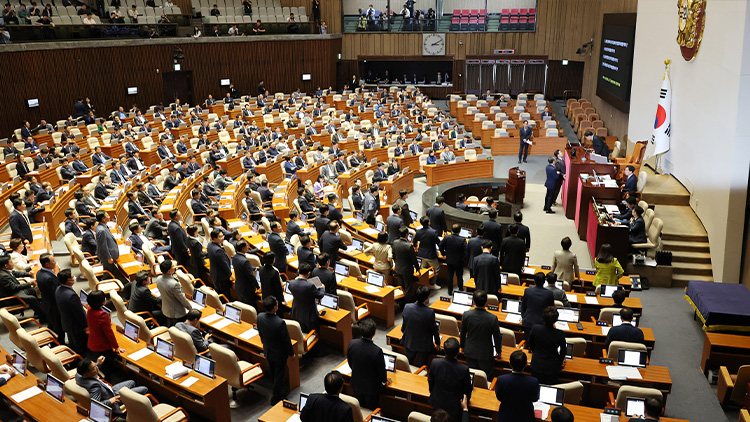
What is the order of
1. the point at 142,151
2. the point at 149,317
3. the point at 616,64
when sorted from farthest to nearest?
the point at 616,64 → the point at 142,151 → the point at 149,317

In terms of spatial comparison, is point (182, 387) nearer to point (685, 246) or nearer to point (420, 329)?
point (420, 329)

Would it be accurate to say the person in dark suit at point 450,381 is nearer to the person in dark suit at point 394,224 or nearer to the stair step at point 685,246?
the person in dark suit at point 394,224

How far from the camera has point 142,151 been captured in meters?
18.8

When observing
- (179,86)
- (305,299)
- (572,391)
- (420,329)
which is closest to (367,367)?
(420,329)

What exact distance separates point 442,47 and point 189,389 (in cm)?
2982

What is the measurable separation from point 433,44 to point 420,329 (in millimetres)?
28730

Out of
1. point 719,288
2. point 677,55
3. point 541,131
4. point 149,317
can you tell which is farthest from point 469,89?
point 149,317

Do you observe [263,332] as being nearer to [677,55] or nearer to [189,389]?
[189,389]

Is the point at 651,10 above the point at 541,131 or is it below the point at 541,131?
above

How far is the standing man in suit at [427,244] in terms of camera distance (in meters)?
10.3

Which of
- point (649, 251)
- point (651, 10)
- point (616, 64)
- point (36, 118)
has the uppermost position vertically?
point (651, 10)

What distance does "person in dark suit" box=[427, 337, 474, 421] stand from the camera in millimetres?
5781

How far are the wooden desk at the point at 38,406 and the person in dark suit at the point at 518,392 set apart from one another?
422 centimetres

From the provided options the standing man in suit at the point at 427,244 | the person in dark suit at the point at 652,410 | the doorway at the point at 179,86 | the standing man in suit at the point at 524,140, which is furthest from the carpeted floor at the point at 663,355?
the doorway at the point at 179,86
